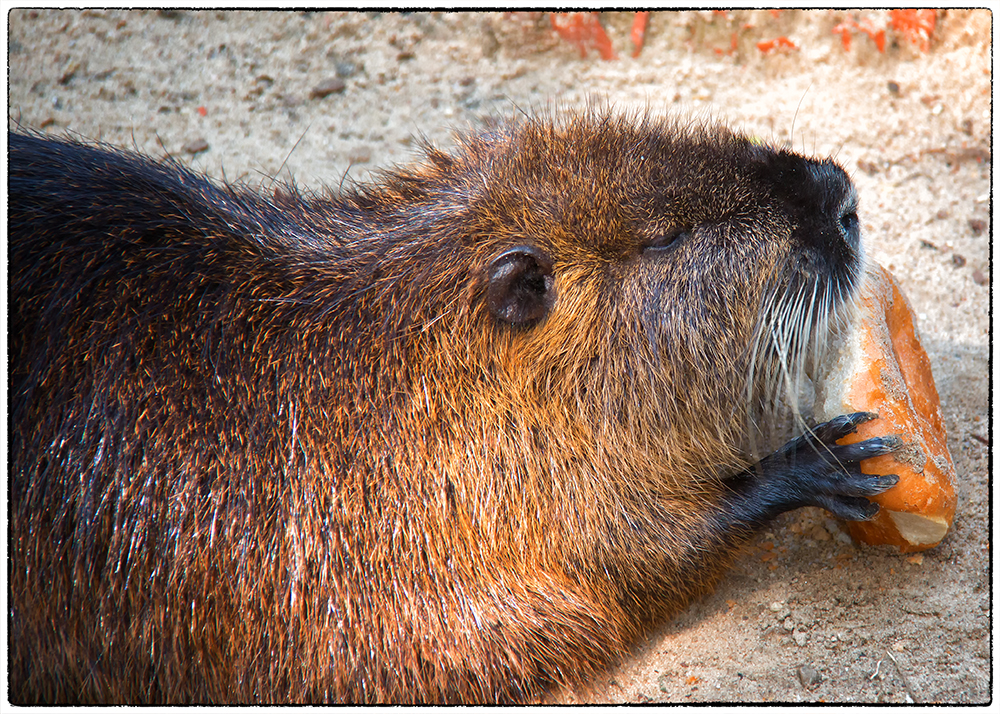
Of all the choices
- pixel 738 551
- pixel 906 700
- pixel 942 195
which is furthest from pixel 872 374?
pixel 942 195

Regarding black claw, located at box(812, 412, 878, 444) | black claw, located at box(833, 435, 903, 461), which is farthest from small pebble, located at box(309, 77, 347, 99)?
black claw, located at box(833, 435, 903, 461)

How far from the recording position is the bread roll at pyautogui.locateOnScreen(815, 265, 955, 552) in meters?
2.45

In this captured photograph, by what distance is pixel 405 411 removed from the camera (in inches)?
92.9

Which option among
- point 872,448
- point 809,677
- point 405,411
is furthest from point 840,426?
point 405,411

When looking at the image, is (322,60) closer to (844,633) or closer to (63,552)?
(63,552)

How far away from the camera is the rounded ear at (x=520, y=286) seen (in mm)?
2354

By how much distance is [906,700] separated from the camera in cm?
236

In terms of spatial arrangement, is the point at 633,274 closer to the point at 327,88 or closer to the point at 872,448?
the point at 872,448

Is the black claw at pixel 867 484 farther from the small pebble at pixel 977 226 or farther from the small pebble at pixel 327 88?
the small pebble at pixel 327 88

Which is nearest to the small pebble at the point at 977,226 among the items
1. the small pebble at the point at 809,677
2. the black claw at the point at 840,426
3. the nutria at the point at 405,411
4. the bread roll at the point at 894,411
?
the bread roll at the point at 894,411

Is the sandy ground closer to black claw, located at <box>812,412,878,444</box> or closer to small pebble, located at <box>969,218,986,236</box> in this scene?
small pebble, located at <box>969,218,986,236</box>

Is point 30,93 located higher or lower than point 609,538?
higher

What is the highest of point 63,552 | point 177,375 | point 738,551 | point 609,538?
point 177,375

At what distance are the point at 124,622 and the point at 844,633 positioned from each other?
1920mm
